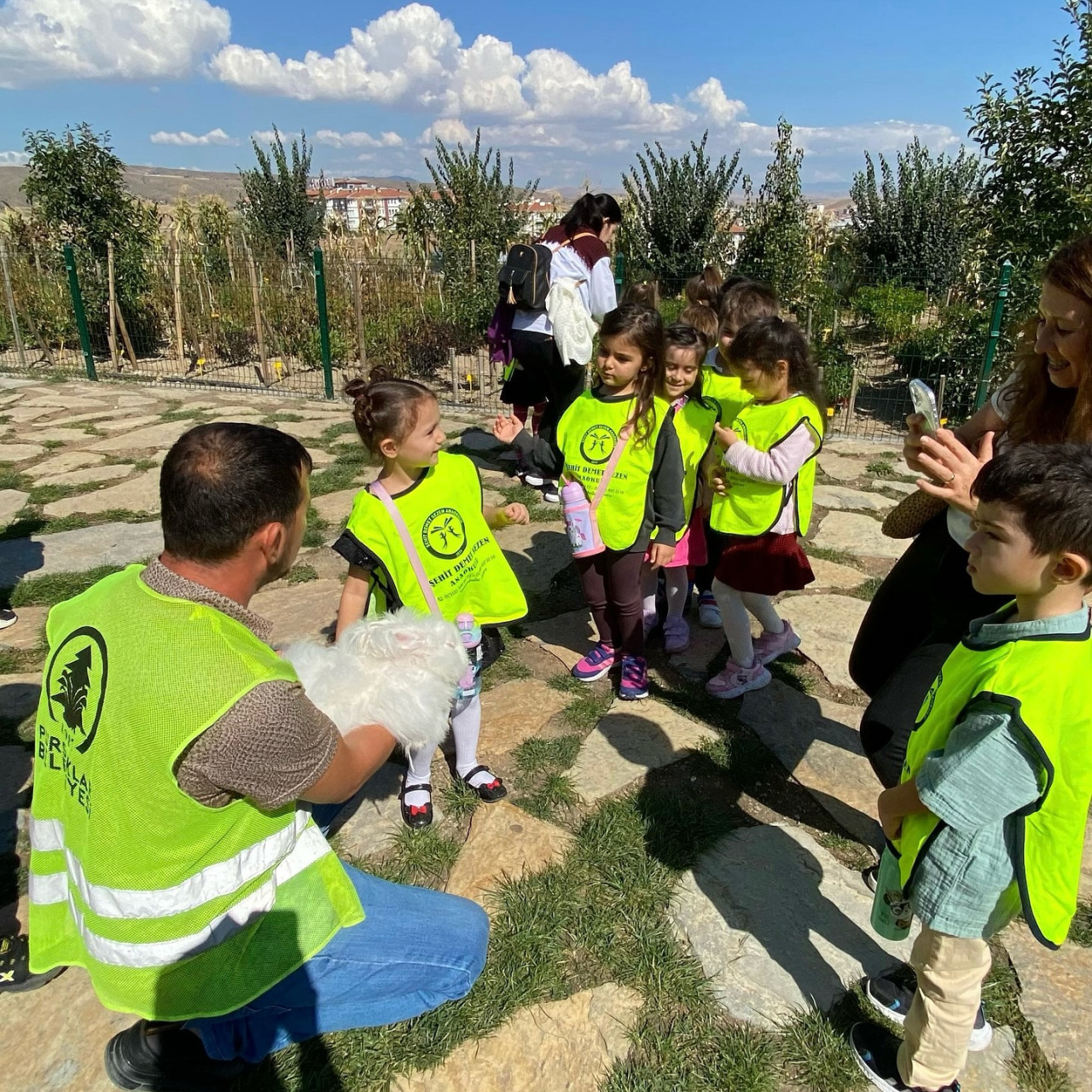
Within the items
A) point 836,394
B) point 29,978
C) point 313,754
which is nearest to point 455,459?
point 313,754

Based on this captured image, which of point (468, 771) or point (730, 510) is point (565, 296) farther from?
point (468, 771)

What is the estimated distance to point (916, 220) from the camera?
1609 centimetres

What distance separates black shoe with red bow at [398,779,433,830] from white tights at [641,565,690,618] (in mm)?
1463

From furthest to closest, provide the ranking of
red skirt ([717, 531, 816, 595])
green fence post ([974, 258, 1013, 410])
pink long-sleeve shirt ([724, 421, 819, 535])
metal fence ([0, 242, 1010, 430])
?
metal fence ([0, 242, 1010, 430]), green fence post ([974, 258, 1013, 410]), red skirt ([717, 531, 816, 595]), pink long-sleeve shirt ([724, 421, 819, 535])

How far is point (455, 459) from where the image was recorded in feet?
8.75

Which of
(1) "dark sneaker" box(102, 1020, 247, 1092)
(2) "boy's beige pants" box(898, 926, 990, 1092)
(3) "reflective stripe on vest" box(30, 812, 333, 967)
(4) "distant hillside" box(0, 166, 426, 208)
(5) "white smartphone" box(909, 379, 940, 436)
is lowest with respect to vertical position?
(1) "dark sneaker" box(102, 1020, 247, 1092)

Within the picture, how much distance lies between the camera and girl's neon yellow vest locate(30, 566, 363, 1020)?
1.29m

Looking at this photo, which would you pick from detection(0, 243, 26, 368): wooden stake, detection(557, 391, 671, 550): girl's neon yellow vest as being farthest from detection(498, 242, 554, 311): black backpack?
detection(0, 243, 26, 368): wooden stake

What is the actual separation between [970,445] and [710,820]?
4.63 ft

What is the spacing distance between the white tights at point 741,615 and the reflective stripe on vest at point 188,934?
6.76 ft

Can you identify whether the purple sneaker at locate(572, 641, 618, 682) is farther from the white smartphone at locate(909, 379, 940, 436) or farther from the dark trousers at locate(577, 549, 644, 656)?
the white smartphone at locate(909, 379, 940, 436)

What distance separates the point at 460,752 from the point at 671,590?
144 centimetres

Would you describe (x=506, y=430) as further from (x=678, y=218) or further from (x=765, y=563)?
(x=678, y=218)

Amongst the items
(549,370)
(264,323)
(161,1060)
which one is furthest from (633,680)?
(264,323)
